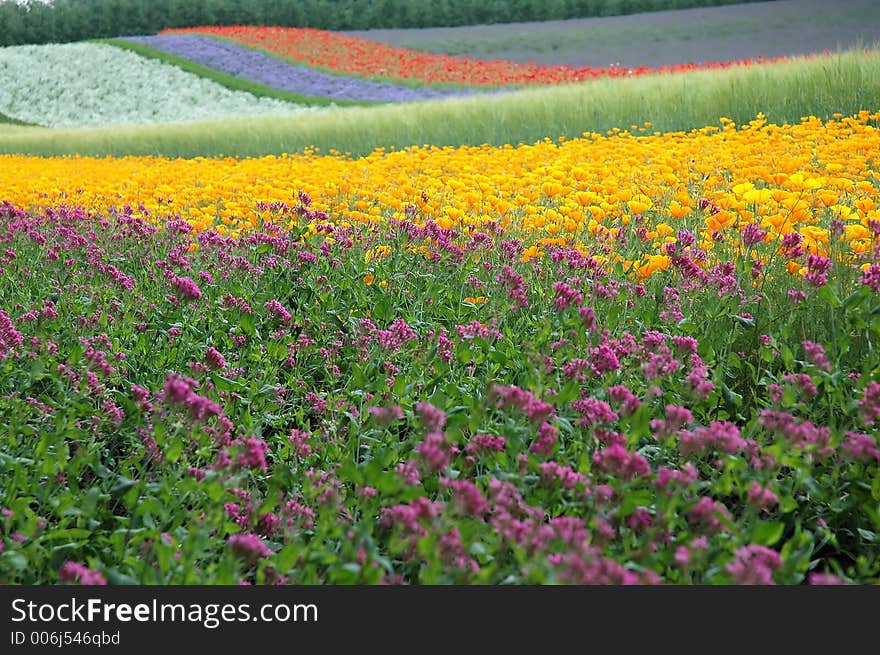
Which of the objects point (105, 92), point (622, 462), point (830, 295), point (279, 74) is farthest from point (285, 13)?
point (622, 462)

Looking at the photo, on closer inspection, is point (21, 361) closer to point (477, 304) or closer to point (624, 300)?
point (477, 304)

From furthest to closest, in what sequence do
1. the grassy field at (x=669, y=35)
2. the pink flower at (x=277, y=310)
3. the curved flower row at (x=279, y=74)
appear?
the grassy field at (x=669, y=35) → the curved flower row at (x=279, y=74) → the pink flower at (x=277, y=310)

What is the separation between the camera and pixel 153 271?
404 centimetres

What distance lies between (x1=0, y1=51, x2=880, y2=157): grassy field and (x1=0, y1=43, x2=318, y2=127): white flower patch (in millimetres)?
9883

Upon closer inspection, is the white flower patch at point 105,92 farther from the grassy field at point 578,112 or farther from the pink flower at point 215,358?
the pink flower at point 215,358

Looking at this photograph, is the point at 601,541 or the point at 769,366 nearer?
the point at 601,541

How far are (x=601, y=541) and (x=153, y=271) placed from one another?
9.65ft

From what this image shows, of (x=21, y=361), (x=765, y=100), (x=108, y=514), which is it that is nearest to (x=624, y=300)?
(x=108, y=514)

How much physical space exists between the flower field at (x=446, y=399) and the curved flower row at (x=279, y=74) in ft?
60.7

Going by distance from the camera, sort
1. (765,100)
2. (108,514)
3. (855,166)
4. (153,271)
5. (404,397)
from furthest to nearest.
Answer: (765,100)
(855,166)
(153,271)
(404,397)
(108,514)

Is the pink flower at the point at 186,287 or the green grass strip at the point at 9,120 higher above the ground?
the green grass strip at the point at 9,120

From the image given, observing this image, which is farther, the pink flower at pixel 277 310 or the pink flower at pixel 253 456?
the pink flower at pixel 277 310

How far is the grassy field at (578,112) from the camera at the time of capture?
9.47 meters

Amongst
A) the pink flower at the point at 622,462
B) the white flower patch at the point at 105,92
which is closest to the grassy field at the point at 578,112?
the pink flower at the point at 622,462
